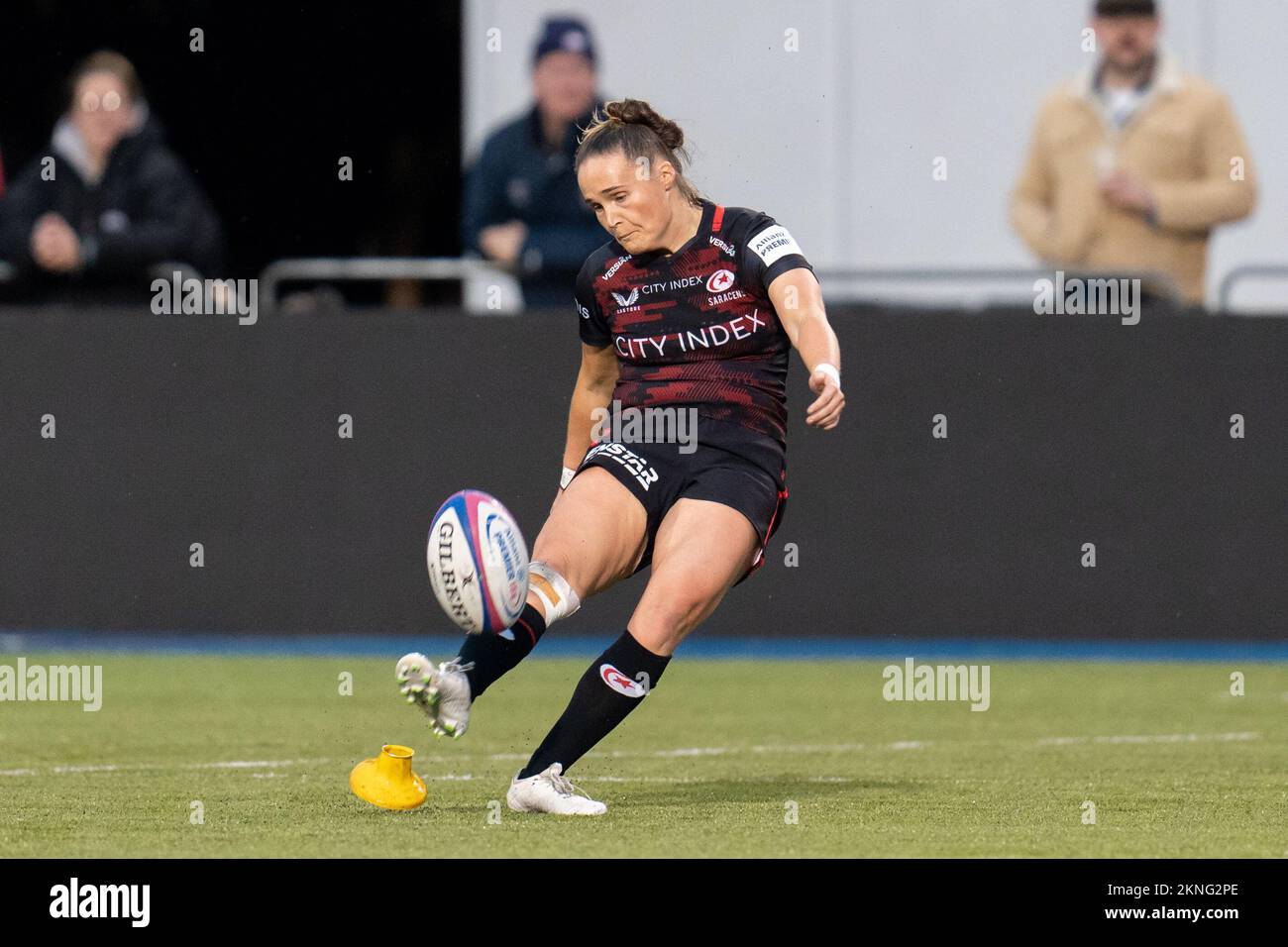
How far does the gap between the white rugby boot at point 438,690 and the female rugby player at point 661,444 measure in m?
0.08

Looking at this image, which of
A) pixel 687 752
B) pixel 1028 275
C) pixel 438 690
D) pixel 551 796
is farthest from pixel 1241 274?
pixel 438 690

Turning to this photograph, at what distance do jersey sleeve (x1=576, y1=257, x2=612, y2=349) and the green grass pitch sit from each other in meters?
1.53

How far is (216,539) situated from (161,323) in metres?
1.26

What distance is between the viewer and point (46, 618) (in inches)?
558

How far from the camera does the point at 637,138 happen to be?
8078 mm

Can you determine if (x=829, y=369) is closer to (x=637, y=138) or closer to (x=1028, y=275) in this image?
(x=637, y=138)

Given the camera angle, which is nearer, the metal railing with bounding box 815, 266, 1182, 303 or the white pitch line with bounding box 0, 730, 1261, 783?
the white pitch line with bounding box 0, 730, 1261, 783

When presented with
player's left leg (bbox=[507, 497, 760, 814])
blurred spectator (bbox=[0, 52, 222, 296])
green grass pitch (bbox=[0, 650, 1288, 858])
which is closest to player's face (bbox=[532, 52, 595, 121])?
blurred spectator (bbox=[0, 52, 222, 296])

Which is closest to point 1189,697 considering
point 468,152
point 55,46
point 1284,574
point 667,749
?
point 1284,574

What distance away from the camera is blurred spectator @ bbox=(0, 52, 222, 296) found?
13992mm

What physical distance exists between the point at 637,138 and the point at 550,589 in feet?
4.83

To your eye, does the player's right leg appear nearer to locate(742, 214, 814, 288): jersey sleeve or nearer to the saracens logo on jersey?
the saracens logo on jersey

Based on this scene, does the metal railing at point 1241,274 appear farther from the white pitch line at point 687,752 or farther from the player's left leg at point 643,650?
the player's left leg at point 643,650

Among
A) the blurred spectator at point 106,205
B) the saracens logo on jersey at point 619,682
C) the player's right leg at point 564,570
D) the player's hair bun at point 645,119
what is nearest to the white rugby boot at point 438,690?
the player's right leg at point 564,570
